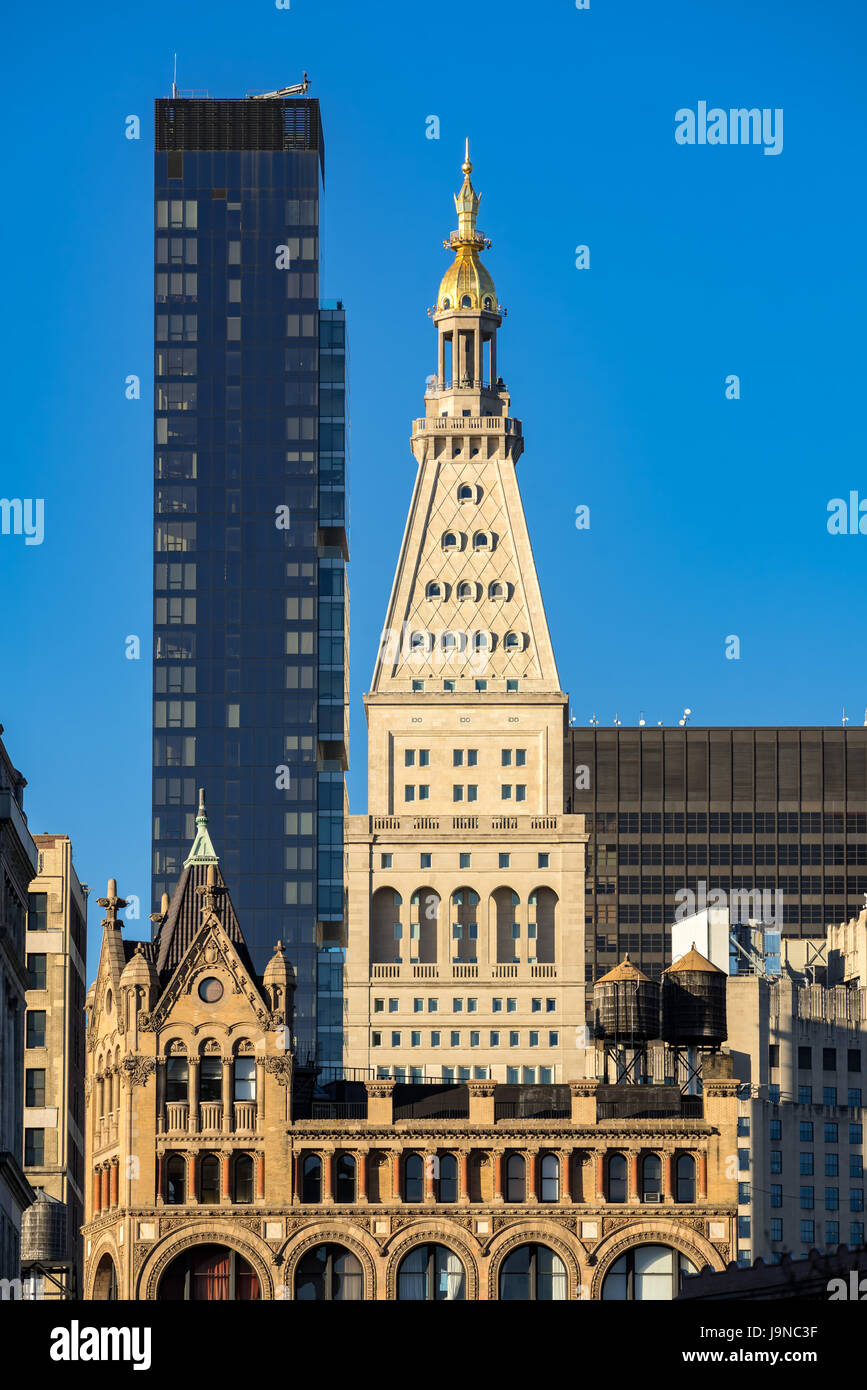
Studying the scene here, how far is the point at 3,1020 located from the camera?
143000mm

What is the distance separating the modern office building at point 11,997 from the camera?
14075 cm

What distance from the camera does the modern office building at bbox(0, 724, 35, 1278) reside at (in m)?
141

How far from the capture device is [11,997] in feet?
481
